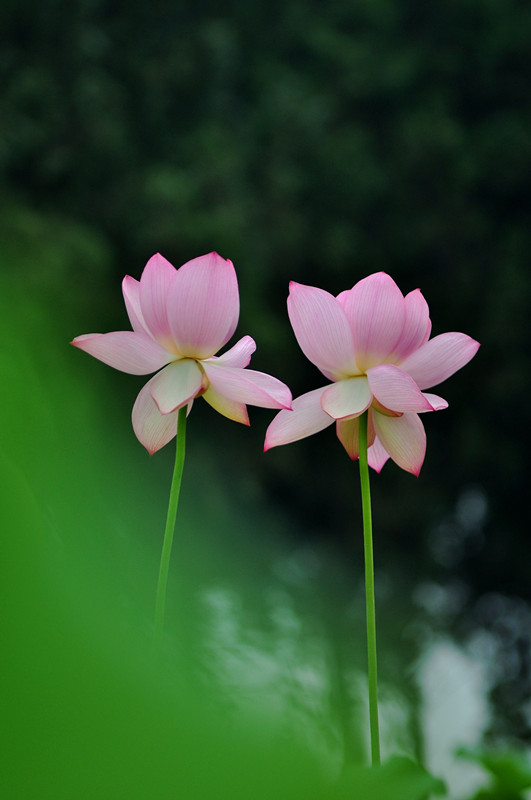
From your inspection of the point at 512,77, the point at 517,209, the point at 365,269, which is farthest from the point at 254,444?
the point at 512,77

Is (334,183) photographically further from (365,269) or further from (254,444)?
(254,444)

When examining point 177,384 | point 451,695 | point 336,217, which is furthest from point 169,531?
point 336,217

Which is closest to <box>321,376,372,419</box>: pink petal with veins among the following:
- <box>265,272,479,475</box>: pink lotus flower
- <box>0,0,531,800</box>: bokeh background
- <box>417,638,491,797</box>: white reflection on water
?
<box>265,272,479,475</box>: pink lotus flower


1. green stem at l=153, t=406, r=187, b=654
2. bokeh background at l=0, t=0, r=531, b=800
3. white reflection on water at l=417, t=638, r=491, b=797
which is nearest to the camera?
green stem at l=153, t=406, r=187, b=654

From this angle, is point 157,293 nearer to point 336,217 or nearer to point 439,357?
point 439,357

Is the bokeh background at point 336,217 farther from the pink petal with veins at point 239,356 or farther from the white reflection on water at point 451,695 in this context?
the pink petal with veins at point 239,356

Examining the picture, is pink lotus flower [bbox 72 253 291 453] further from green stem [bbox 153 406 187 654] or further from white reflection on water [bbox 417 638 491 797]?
white reflection on water [bbox 417 638 491 797]

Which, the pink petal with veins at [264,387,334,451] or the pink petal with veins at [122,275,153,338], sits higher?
the pink petal with veins at [122,275,153,338]
